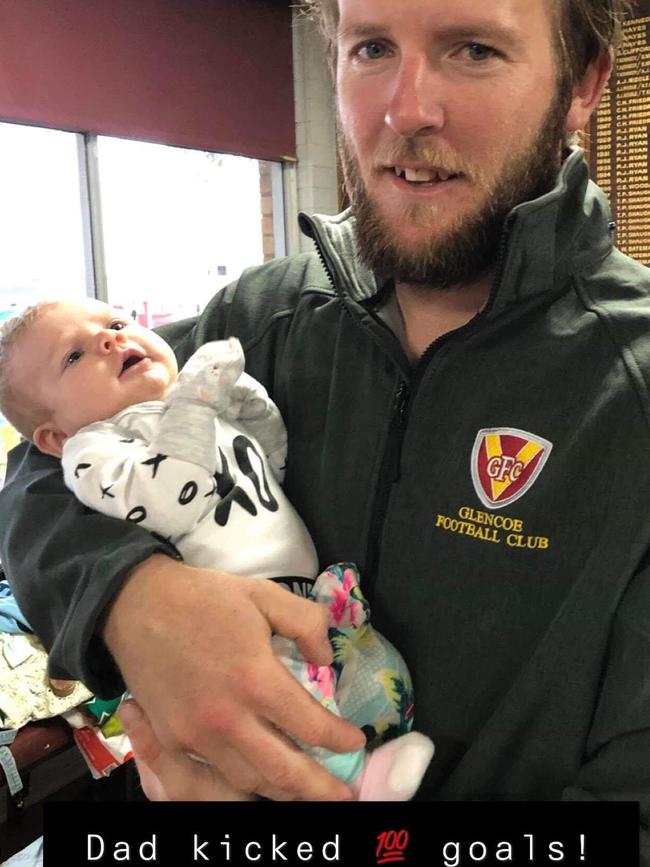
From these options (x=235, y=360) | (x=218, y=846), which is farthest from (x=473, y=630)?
(x=235, y=360)

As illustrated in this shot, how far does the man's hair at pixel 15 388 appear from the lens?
1.25 meters

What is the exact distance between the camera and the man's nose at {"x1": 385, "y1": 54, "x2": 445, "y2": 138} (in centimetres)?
94

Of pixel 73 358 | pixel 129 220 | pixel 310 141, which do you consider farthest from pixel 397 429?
pixel 310 141

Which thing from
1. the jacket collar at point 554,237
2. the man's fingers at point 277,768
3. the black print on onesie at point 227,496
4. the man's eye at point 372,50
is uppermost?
the man's eye at point 372,50

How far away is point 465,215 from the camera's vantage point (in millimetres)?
978

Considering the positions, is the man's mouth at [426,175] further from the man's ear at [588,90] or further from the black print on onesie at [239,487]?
the black print on onesie at [239,487]

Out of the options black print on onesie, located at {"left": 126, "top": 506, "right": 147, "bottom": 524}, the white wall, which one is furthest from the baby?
the white wall

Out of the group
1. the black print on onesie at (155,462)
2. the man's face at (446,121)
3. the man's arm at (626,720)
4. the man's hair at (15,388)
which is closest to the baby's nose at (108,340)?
A: the man's hair at (15,388)

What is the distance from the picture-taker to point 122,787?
9.46 feet

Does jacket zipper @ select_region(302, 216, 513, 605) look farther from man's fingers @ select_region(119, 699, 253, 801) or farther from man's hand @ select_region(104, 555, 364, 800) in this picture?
man's fingers @ select_region(119, 699, 253, 801)

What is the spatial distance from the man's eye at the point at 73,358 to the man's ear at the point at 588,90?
0.80 m

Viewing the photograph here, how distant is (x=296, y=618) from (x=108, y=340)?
2.02 ft

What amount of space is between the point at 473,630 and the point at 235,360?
47 centimetres
